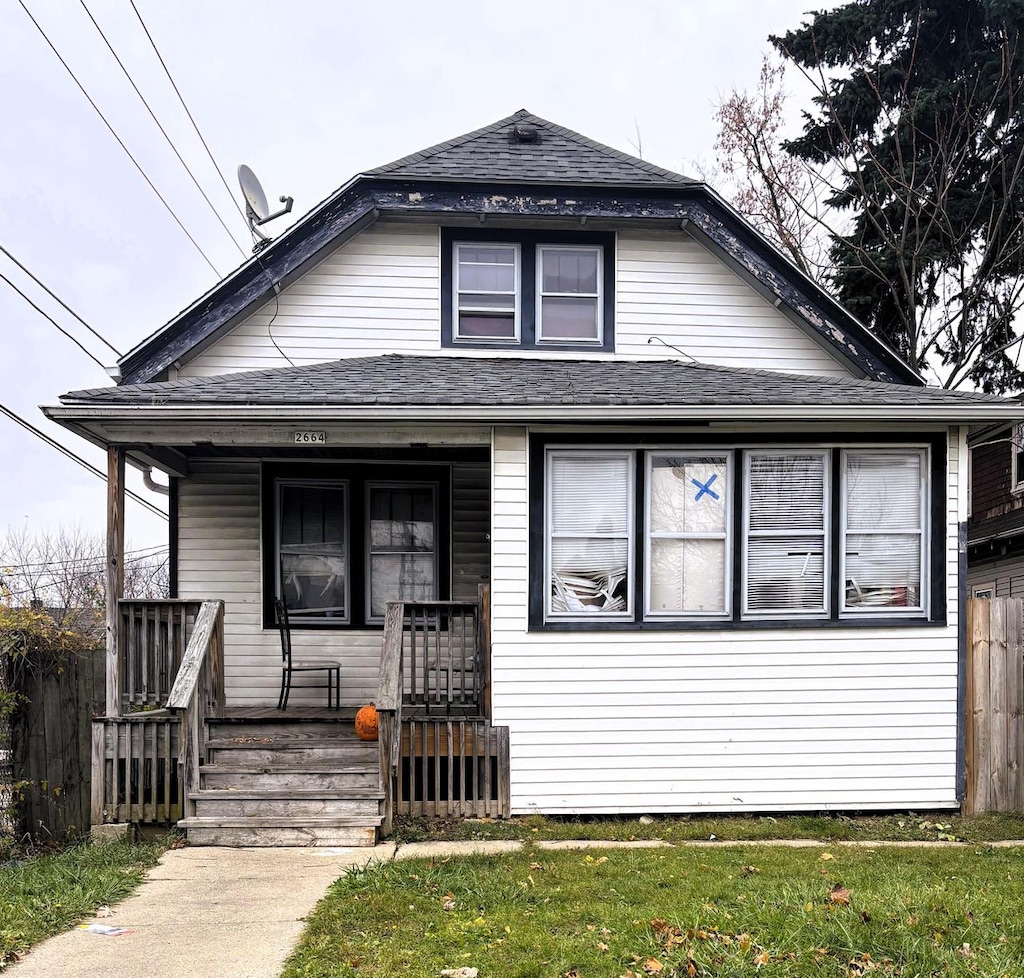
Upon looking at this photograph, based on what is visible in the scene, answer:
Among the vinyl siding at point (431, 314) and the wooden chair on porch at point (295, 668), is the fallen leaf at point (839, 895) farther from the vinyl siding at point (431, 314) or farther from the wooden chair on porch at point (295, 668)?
the vinyl siding at point (431, 314)

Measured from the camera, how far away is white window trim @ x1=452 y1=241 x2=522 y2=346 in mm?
10281

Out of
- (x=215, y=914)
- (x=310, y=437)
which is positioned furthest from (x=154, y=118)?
(x=215, y=914)

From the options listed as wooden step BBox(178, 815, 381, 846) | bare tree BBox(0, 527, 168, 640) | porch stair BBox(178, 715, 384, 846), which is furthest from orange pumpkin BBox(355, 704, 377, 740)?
bare tree BBox(0, 527, 168, 640)

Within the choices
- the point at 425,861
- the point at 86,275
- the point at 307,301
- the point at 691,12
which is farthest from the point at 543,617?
the point at 86,275

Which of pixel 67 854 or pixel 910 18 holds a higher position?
pixel 910 18

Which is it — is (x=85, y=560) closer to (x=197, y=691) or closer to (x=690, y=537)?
(x=197, y=691)

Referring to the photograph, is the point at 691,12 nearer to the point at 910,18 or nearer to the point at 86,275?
the point at 910,18

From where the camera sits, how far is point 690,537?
26.3 ft

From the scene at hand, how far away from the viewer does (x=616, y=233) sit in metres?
10.4

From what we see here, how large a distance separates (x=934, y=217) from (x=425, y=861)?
15.4 meters

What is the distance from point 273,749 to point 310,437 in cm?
253

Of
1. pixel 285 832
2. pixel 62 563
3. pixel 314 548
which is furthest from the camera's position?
pixel 62 563

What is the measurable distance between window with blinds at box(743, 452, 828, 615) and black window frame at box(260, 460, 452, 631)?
10.8 feet

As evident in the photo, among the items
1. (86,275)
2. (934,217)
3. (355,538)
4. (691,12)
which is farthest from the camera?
(86,275)
